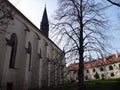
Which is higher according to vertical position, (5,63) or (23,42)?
(23,42)

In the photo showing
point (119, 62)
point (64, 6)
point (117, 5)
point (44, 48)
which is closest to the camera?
point (117, 5)

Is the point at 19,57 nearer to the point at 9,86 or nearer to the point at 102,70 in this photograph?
the point at 9,86

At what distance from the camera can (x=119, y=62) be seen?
5372 centimetres

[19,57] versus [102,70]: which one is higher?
[19,57]

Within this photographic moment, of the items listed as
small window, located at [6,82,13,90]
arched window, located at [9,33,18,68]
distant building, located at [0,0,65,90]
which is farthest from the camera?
arched window, located at [9,33,18,68]

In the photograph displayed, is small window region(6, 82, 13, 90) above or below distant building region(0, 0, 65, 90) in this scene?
below

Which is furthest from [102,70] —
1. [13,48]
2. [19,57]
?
[13,48]

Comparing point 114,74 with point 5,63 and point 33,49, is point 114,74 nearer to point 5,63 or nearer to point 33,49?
point 33,49

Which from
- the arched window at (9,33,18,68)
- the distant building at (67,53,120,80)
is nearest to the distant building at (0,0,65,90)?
the arched window at (9,33,18,68)

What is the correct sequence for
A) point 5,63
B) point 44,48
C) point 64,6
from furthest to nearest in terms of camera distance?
Answer: point 44,48
point 64,6
point 5,63

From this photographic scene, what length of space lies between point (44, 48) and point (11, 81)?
11.9 metres

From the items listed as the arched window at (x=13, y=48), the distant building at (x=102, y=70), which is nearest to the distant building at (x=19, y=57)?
the arched window at (x=13, y=48)

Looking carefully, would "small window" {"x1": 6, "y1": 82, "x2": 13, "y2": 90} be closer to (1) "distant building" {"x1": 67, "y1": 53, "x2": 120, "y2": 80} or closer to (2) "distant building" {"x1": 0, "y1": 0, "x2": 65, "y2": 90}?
(2) "distant building" {"x1": 0, "y1": 0, "x2": 65, "y2": 90}

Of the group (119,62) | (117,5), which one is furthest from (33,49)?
(119,62)
